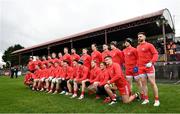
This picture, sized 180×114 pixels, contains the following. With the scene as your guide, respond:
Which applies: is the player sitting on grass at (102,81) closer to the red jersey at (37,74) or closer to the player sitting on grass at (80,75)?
the player sitting on grass at (80,75)

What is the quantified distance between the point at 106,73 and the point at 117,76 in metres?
0.62

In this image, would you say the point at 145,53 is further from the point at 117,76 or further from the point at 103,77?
the point at 103,77

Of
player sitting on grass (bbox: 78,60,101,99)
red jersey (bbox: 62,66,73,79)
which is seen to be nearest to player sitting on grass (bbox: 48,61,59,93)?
red jersey (bbox: 62,66,73,79)

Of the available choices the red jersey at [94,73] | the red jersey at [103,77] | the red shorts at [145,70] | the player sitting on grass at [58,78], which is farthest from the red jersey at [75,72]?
the red shorts at [145,70]

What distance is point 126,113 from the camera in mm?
7148

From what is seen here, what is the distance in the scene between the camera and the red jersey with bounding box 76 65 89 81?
1102 centimetres

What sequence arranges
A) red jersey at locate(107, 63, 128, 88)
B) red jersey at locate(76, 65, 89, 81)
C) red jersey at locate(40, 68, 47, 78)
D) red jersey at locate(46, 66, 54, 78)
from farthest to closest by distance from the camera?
red jersey at locate(40, 68, 47, 78), red jersey at locate(46, 66, 54, 78), red jersey at locate(76, 65, 89, 81), red jersey at locate(107, 63, 128, 88)

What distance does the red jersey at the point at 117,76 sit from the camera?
890 centimetres

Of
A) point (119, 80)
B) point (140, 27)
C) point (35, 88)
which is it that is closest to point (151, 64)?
point (119, 80)

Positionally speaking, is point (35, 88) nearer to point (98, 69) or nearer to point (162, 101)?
point (98, 69)

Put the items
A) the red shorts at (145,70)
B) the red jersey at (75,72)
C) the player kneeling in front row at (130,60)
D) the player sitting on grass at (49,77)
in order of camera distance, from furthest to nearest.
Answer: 1. the player sitting on grass at (49,77)
2. the red jersey at (75,72)
3. the player kneeling in front row at (130,60)
4. the red shorts at (145,70)

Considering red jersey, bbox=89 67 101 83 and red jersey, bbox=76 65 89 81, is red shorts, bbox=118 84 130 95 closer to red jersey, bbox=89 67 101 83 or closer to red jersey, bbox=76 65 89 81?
red jersey, bbox=89 67 101 83

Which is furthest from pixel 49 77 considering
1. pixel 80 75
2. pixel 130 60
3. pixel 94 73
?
pixel 130 60

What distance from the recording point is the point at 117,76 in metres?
8.88
